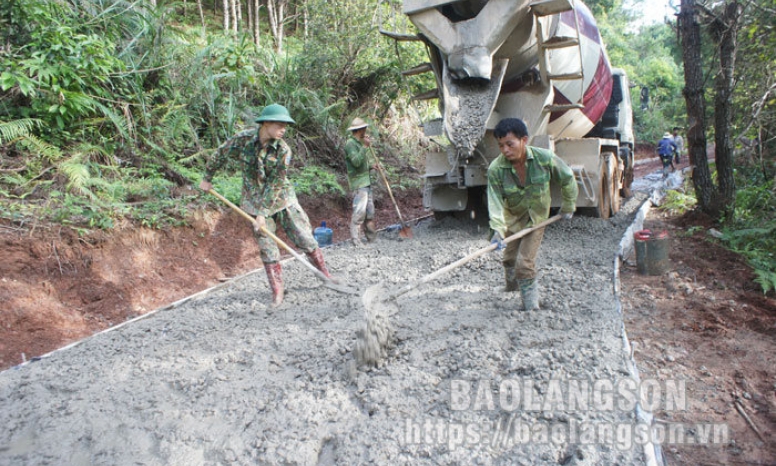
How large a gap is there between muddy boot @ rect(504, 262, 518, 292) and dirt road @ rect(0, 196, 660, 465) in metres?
0.16

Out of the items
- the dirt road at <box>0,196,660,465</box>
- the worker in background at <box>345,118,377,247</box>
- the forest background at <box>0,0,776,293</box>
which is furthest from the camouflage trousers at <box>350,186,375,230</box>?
the dirt road at <box>0,196,660,465</box>

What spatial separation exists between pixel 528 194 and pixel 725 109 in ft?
14.3

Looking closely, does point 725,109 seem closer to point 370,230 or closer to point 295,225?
point 370,230

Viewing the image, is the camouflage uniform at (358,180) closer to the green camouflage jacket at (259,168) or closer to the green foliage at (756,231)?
the green camouflage jacket at (259,168)

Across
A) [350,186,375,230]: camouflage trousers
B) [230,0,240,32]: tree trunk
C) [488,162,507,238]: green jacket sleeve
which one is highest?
[230,0,240,32]: tree trunk

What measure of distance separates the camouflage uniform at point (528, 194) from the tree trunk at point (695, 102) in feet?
12.6

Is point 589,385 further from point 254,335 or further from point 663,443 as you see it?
point 254,335

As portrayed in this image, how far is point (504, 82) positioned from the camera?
577 centimetres

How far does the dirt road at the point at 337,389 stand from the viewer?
2.14m

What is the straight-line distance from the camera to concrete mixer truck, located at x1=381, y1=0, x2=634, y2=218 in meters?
4.99

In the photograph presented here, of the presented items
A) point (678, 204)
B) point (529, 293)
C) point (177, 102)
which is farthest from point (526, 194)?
point (678, 204)

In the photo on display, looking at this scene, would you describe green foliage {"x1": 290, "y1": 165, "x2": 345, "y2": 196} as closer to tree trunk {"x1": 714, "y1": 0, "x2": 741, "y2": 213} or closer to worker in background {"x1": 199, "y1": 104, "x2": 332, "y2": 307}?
worker in background {"x1": 199, "y1": 104, "x2": 332, "y2": 307}

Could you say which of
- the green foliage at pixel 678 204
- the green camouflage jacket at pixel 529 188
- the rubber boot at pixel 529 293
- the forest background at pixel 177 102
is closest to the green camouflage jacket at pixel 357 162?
the forest background at pixel 177 102

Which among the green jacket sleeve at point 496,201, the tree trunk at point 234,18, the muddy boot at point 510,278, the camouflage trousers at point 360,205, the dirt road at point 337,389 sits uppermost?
the tree trunk at point 234,18
